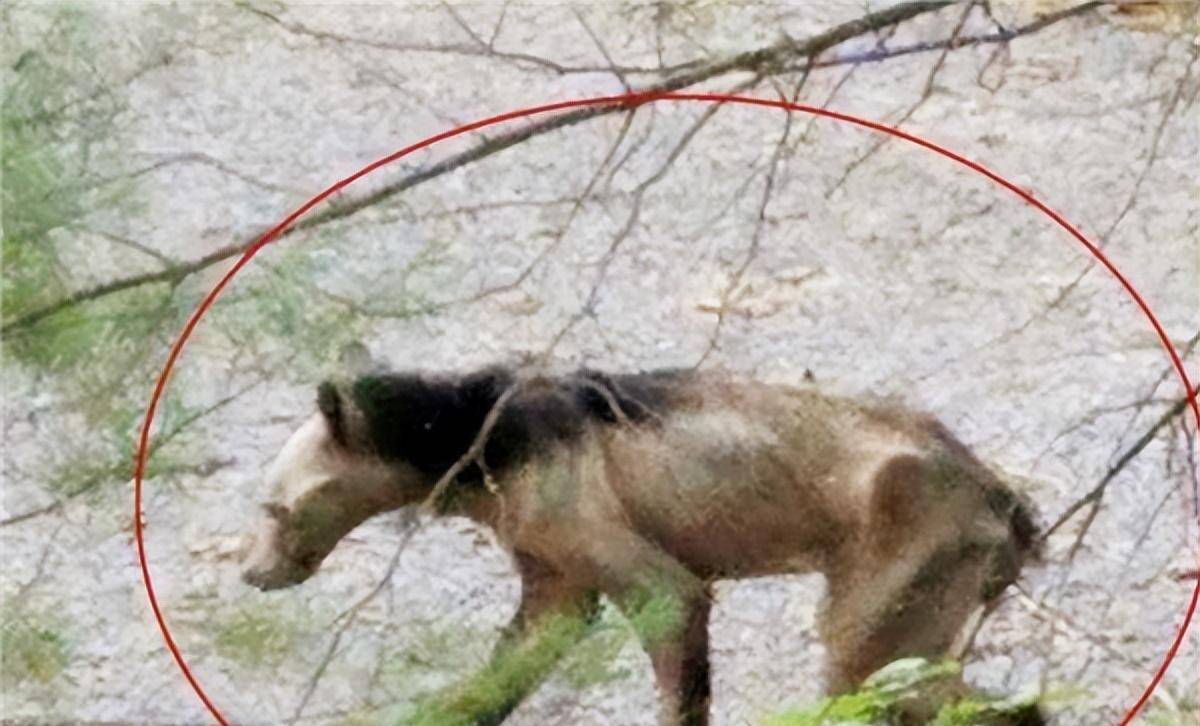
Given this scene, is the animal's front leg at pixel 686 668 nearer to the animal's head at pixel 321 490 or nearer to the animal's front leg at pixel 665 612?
the animal's front leg at pixel 665 612

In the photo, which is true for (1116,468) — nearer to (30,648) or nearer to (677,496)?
(677,496)

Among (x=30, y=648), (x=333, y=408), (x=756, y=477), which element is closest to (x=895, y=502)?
(x=756, y=477)

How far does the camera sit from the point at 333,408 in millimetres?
1061

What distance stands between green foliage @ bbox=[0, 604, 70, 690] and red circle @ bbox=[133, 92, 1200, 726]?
7cm

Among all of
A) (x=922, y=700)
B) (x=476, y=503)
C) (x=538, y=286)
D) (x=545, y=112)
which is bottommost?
(x=922, y=700)

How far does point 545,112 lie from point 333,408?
0.22 metres

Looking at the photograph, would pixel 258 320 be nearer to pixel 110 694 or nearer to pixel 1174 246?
pixel 110 694

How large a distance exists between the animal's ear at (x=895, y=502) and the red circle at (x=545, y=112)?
0.18 meters

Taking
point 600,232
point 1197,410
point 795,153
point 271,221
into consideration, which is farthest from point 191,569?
point 1197,410

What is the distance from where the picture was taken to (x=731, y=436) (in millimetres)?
1056

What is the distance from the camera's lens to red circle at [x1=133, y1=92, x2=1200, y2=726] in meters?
1.07

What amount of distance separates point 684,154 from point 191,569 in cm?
39

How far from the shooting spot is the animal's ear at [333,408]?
1.06 m

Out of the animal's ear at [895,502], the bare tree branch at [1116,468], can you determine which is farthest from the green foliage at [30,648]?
the bare tree branch at [1116,468]
